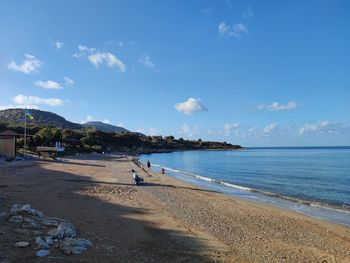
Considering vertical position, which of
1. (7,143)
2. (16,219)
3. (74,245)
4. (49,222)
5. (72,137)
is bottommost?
(74,245)

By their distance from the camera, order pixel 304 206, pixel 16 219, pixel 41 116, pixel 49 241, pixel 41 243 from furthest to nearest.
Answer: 1. pixel 41 116
2. pixel 304 206
3. pixel 16 219
4. pixel 49 241
5. pixel 41 243

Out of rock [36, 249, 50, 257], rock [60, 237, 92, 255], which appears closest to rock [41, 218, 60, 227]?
rock [60, 237, 92, 255]

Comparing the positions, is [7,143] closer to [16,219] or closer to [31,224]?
[16,219]

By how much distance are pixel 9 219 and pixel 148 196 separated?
1310 centimetres

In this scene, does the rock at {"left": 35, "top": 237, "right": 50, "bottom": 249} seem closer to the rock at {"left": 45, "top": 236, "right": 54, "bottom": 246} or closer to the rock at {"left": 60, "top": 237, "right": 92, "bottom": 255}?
the rock at {"left": 45, "top": 236, "right": 54, "bottom": 246}

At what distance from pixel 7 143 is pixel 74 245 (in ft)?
128

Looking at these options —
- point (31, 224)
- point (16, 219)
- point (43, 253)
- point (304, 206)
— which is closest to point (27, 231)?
point (31, 224)

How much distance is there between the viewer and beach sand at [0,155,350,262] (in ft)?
34.0

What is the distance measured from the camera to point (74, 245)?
1000 centimetres

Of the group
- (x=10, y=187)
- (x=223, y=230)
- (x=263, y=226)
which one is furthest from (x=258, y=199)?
(x=10, y=187)

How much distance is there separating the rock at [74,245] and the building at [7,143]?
37151mm

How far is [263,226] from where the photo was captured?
16.5 m

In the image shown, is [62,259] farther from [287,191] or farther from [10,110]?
[10,110]

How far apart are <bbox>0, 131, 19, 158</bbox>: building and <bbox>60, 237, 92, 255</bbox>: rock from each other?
3715cm
